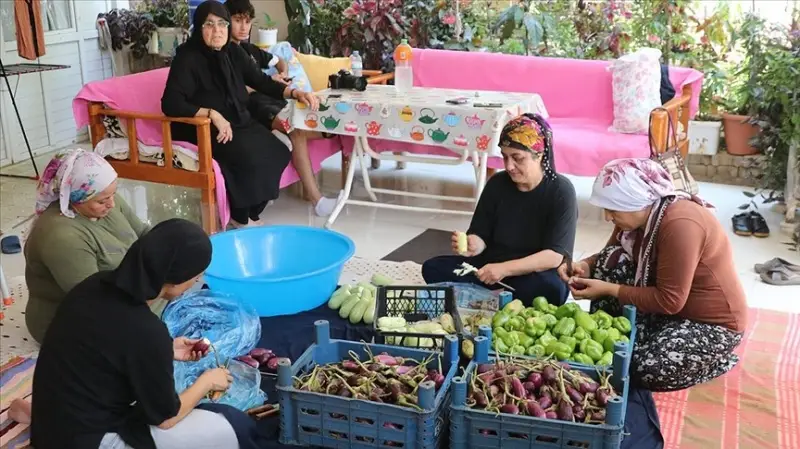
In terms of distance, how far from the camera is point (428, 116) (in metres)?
4.52

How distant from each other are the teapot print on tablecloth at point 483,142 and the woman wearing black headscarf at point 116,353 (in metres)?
2.51

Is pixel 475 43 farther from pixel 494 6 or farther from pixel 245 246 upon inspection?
pixel 245 246

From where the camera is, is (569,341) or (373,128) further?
(373,128)

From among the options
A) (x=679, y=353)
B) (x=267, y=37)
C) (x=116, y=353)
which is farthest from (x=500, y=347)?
(x=267, y=37)

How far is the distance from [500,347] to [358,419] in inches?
20.8

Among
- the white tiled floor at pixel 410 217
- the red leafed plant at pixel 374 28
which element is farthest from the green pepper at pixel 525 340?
the red leafed plant at pixel 374 28

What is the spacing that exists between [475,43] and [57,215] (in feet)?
12.8

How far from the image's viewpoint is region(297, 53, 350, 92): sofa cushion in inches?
222

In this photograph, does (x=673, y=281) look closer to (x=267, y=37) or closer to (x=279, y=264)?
(x=279, y=264)

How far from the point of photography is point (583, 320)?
8.70ft

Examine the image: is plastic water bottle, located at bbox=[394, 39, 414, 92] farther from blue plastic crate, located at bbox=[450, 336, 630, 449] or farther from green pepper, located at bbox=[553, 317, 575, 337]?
blue plastic crate, located at bbox=[450, 336, 630, 449]

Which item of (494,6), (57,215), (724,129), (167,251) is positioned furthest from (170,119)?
(724,129)

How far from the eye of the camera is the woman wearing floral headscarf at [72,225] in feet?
9.68

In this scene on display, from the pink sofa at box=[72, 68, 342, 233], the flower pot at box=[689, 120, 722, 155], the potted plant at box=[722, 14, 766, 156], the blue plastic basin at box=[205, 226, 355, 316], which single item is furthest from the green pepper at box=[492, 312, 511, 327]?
the flower pot at box=[689, 120, 722, 155]
